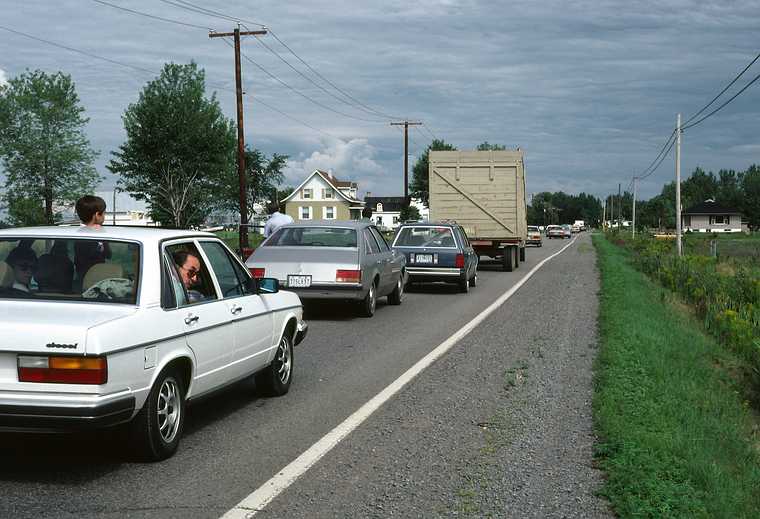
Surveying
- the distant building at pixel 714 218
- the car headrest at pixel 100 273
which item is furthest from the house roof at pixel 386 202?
the car headrest at pixel 100 273

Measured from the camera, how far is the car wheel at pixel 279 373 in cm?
748

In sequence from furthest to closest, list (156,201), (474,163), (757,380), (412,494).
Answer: (156,201), (474,163), (757,380), (412,494)

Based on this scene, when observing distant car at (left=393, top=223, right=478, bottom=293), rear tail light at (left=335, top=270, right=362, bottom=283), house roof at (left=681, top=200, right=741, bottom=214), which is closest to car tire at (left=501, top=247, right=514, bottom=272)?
distant car at (left=393, top=223, right=478, bottom=293)

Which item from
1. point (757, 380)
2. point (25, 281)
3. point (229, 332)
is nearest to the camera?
point (25, 281)

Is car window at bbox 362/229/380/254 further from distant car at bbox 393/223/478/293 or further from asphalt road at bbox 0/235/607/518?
asphalt road at bbox 0/235/607/518

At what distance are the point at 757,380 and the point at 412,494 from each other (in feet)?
19.8

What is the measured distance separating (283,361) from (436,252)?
11.6 meters

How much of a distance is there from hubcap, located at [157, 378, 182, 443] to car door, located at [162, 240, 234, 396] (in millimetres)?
193

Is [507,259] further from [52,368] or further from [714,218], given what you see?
[714,218]

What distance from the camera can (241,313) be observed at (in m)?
6.63

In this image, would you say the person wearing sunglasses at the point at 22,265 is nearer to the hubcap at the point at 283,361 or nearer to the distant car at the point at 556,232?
the hubcap at the point at 283,361

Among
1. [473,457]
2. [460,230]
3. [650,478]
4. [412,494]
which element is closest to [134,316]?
[412,494]

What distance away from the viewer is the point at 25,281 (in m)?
5.40

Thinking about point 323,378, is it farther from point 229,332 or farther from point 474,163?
point 474,163
